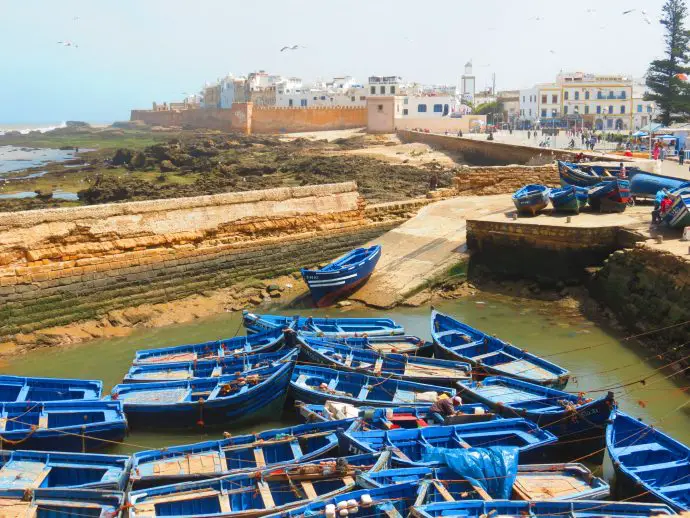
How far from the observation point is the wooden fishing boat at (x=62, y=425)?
1001cm

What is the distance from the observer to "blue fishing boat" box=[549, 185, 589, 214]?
19312 mm

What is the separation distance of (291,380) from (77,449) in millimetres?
3331

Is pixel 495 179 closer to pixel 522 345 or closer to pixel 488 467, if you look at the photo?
pixel 522 345

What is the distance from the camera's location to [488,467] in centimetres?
849

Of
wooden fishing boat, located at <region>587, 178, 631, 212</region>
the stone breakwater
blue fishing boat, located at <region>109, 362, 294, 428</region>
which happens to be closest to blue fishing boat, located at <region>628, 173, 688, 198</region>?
wooden fishing boat, located at <region>587, 178, 631, 212</region>

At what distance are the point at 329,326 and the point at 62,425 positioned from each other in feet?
17.9

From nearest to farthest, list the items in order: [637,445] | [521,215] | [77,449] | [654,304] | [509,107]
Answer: [637,445] → [77,449] → [654,304] → [521,215] → [509,107]

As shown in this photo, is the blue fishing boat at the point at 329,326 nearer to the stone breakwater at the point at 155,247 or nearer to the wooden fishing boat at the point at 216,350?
the wooden fishing boat at the point at 216,350

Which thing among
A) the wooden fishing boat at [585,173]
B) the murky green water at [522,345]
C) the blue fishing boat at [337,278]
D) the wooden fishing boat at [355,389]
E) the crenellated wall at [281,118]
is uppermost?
the crenellated wall at [281,118]

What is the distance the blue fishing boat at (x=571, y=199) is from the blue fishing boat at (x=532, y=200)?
0.92 ft

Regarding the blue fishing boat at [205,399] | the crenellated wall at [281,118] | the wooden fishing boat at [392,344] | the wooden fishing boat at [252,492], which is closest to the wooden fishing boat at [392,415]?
the blue fishing boat at [205,399]

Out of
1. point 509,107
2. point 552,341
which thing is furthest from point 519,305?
point 509,107

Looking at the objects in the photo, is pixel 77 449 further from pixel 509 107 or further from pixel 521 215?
pixel 509 107

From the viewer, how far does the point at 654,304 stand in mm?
15039
